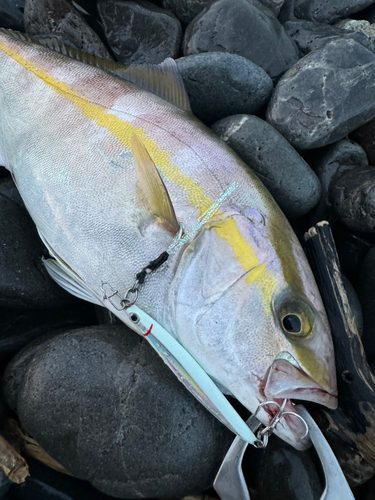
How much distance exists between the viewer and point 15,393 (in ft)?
6.08

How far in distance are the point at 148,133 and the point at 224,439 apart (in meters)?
1.49

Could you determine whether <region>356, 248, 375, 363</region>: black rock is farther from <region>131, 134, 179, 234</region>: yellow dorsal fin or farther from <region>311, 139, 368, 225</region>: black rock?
<region>131, 134, 179, 234</region>: yellow dorsal fin

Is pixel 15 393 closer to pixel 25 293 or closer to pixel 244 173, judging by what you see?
pixel 25 293

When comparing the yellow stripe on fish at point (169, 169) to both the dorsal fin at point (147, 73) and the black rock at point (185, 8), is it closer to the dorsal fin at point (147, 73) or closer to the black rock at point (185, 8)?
the dorsal fin at point (147, 73)

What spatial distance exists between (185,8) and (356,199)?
74.4 inches

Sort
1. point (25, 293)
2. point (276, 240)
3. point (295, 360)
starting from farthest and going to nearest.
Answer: point (25, 293)
point (276, 240)
point (295, 360)

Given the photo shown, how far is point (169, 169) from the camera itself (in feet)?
5.39

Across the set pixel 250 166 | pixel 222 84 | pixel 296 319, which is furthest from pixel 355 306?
pixel 222 84

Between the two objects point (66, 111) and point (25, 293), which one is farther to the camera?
point (25, 293)

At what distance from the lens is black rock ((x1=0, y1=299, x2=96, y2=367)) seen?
2014 millimetres

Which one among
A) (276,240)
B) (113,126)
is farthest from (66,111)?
(276,240)

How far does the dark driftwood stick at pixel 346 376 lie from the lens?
156cm

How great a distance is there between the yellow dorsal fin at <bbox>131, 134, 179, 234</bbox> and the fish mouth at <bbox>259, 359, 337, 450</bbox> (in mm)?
701

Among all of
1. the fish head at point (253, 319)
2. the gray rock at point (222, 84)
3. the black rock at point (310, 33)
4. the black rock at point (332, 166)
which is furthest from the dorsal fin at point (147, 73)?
the black rock at point (310, 33)
